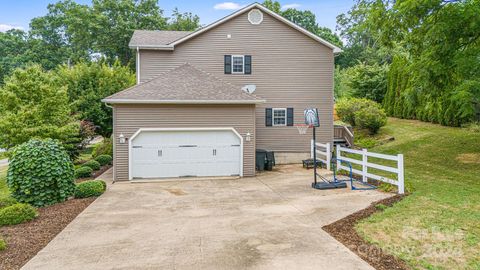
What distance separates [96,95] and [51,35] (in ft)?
121

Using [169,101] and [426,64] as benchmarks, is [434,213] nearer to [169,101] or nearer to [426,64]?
[426,64]

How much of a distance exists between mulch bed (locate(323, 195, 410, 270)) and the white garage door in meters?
6.65

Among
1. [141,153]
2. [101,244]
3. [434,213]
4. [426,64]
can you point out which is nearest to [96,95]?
[141,153]

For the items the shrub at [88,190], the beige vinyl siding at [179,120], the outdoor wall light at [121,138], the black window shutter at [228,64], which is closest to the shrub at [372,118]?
the black window shutter at [228,64]

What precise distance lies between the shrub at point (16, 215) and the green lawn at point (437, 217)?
24.1 feet

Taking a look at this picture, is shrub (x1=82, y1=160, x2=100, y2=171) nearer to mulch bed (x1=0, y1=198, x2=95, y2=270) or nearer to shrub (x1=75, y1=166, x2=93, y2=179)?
shrub (x1=75, y1=166, x2=93, y2=179)

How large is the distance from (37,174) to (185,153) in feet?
18.3

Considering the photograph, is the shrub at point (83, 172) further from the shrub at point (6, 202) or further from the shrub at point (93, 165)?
the shrub at point (6, 202)

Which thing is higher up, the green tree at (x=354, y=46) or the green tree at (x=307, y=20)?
the green tree at (x=307, y=20)

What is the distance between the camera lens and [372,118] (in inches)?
852

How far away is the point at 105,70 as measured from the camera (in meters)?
22.0

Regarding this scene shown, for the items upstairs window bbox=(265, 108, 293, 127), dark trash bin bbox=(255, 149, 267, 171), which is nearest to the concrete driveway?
dark trash bin bbox=(255, 149, 267, 171)

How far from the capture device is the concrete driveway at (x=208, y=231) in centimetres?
542

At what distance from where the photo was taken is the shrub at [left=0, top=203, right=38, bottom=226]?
745 cm
